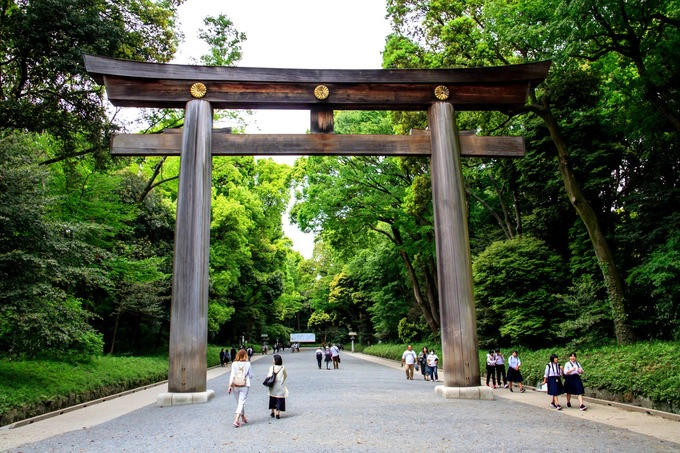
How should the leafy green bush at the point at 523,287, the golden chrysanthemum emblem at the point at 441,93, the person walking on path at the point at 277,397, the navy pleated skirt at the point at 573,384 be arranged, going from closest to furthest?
the person walking on path at the point at 277,397, the navy pleated skirt at the point at 573,384, the golden chrysanthemum emblem at the point at 441,93, the leafy green bush at the point at 523,287

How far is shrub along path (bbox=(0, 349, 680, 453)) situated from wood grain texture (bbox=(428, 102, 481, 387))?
0.85m

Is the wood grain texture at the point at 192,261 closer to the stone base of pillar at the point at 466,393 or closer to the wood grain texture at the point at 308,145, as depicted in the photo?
the wood grain texture at the point at 308,145

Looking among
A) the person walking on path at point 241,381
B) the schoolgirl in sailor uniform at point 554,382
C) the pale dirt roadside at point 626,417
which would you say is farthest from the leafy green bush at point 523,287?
the person walking on path at point 241,381

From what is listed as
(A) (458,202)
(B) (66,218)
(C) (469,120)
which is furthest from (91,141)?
(C) (469,120)

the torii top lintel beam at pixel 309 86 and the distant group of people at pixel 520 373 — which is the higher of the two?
the torii top lintel beam at pixel 309 86

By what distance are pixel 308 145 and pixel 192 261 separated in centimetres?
365

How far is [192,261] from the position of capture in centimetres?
1020

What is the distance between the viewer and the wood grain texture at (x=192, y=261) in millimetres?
9797

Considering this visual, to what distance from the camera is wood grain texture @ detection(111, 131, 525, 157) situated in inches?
425

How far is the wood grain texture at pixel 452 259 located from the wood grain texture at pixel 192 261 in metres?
5.19

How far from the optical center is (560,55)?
42.9 feet

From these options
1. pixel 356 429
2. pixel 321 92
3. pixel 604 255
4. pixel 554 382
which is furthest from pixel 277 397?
pixel 604 255

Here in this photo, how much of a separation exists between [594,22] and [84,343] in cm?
1847

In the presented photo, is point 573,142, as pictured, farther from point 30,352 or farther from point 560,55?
point 30,352
